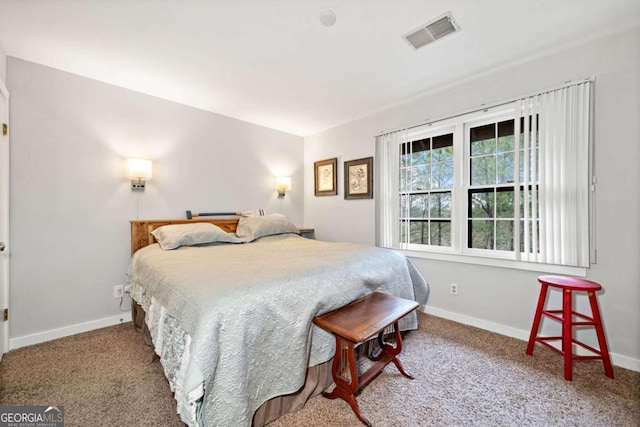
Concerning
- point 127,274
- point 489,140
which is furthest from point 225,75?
point 489,140

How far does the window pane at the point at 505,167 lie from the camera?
2498 mm

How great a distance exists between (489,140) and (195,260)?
291 centimetres

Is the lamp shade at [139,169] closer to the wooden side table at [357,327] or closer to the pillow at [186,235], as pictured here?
the pillow at [186,235]

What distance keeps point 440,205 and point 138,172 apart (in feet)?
10.6

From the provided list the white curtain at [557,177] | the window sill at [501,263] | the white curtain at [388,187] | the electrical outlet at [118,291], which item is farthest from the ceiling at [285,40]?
the electrical outlet at [118,291]

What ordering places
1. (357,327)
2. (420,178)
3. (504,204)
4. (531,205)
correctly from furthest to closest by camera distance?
(420,178), (504,204), (531,205), (357,327)

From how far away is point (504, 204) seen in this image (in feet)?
8.34

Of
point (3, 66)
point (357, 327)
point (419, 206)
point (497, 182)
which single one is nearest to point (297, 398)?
point (357, 327)

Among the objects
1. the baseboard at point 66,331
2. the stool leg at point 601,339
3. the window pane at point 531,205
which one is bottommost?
the baseboard at point 66,331

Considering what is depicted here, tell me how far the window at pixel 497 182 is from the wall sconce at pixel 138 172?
2.64 metres

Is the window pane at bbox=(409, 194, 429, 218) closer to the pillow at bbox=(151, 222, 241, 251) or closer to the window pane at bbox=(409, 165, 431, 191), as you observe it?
the window pane at bbox=(409, 165, 431, 191)

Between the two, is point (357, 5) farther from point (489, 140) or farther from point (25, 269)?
point (25, 269)

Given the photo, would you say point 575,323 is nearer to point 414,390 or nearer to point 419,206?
point 414,390

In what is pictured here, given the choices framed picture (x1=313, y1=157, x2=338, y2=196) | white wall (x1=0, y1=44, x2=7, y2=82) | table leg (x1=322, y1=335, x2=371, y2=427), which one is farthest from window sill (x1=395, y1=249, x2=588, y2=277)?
white wall (x1=0, y1=44, x2=7, y2=82)
